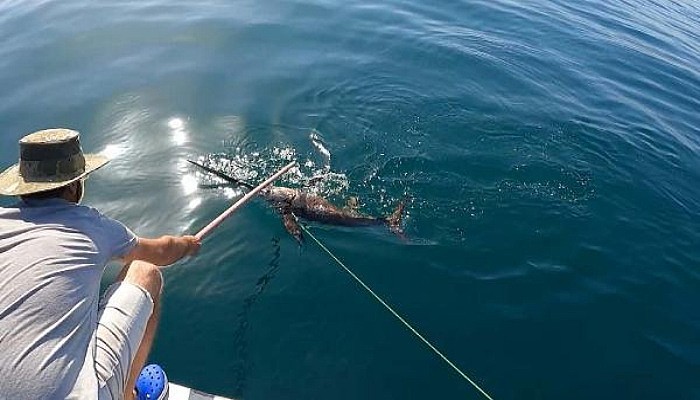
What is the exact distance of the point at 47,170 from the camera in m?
3.89

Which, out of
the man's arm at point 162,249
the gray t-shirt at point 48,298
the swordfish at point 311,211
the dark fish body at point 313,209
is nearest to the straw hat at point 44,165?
the gray t-shirt at point 48,298

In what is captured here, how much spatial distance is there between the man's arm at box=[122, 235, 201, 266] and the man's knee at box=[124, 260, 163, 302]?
71mm

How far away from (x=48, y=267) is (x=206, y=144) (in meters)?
6.93

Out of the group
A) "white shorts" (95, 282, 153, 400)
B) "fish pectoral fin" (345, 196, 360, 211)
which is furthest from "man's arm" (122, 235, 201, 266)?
"fish pectoral fin" (345, 196, 360, 211)

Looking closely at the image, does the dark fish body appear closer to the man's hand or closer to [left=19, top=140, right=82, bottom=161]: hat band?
the man's hand

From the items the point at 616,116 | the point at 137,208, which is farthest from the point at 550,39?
the point at 137,208

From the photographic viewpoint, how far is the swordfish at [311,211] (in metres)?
8.52

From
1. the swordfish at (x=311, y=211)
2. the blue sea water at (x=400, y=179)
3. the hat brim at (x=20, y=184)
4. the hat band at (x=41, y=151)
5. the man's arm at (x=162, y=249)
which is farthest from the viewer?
the swordfish at (x=311, y=211)

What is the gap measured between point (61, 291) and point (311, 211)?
5399 millimetres

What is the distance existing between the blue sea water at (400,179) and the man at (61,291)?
2.20m

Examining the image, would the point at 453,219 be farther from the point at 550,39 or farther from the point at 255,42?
the point at 550,39

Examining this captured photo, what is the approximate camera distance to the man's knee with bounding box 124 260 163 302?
4.69 m

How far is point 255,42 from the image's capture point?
46.5ft

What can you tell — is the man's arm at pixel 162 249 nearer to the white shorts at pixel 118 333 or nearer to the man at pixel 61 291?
the man at pixel 61 291
